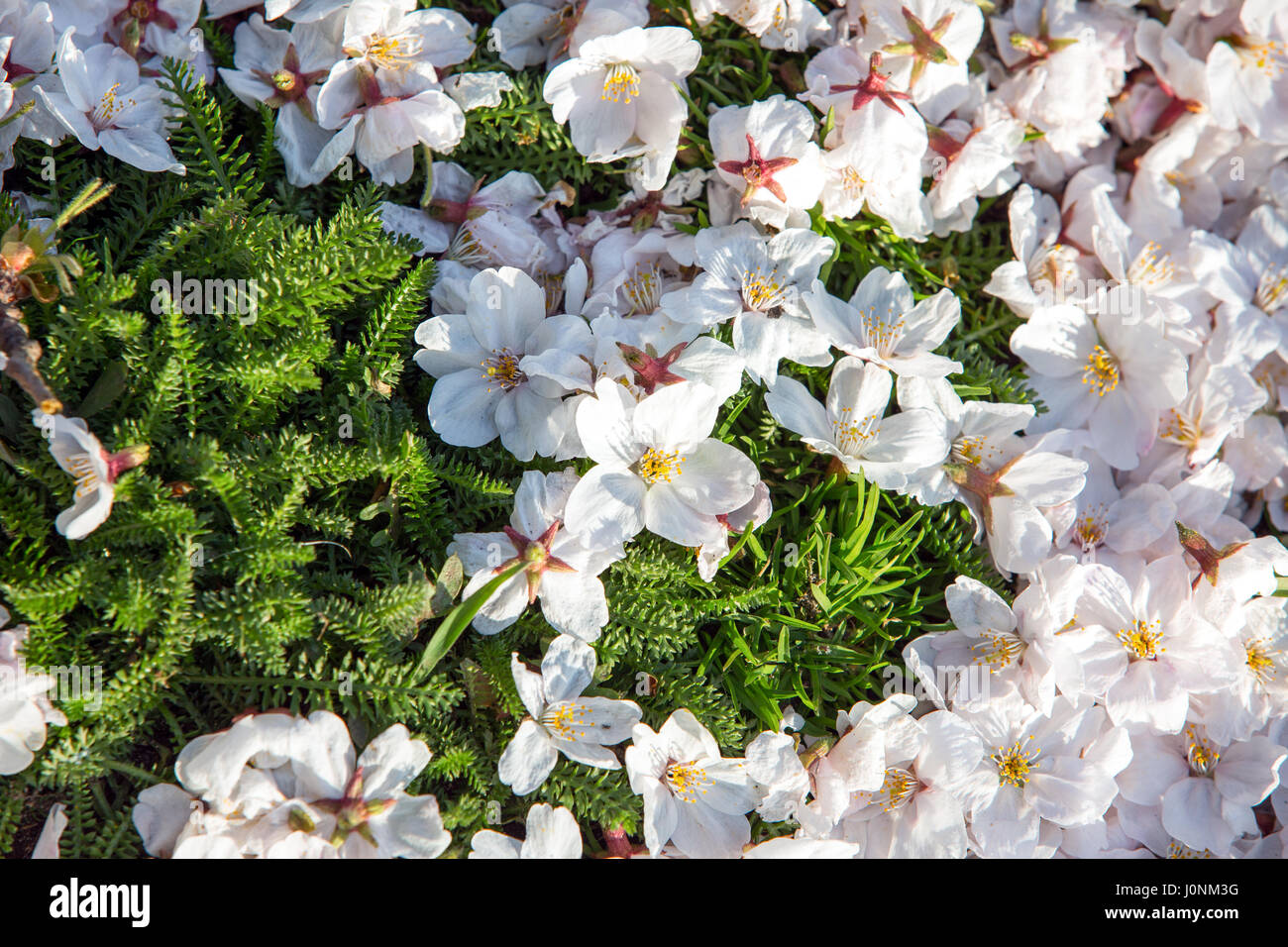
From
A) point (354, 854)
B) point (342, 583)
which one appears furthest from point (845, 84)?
point (354, 854)

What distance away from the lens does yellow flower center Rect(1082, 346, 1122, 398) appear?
6.57 feet

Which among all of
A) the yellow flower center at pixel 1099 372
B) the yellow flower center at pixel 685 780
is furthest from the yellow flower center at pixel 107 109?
the yellow flower center at pixel 1099 372

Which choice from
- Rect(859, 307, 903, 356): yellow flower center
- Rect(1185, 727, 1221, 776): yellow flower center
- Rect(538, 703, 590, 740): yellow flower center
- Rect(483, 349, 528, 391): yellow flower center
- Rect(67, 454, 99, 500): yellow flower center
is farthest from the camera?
Rect(1185, 727, 1221, 776): yellow flower center

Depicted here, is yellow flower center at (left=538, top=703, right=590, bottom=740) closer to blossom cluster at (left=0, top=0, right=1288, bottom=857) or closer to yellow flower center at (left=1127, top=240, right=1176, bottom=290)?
blossom cluster at (left=0, top=0, right=1288, bottom=857)

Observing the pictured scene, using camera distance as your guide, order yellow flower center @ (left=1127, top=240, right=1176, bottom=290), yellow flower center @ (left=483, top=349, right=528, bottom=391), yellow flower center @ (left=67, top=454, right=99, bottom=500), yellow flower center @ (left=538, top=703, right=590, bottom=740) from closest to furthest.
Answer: yellow flower center @ (left=67, top=454, right=99, bottom=500) < yellow flower center @ (left=538, top=703, right=590, bottom=740) < yellow flower center @ (left=483, top=349, right=528, bottom=391) < yellow flower center @ (left=1127, top=240, right=1176, bottom=290)

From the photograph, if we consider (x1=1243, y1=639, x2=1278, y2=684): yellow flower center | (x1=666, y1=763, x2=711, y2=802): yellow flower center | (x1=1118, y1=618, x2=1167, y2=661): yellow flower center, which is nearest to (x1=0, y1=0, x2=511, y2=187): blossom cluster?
(x1=666, y1=763, x2=711, y2=802): yellow flower center

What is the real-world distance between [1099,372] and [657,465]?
1.07 meters

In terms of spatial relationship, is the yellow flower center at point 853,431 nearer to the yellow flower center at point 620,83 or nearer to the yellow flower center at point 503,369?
the yellow flower center at point 503,369

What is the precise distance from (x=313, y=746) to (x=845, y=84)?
5.29 ft

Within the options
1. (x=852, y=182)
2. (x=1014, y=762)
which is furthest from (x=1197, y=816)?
(x=852, y=182)

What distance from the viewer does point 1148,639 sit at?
180 centimetres

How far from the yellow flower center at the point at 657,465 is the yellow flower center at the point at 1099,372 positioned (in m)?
1.00

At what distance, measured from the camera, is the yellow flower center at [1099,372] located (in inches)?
78.9

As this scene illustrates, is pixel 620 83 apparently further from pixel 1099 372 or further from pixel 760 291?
pixel 1099 372
